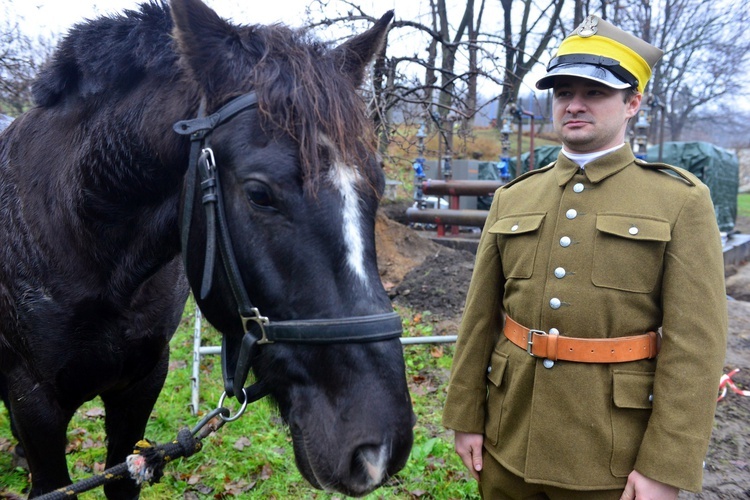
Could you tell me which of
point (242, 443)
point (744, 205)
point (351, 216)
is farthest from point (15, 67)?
point (744, 205)

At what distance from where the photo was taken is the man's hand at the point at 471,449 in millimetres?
2039

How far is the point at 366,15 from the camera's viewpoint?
6043mm

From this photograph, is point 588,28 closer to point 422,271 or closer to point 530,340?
point 530,340

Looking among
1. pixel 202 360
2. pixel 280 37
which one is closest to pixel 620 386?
pixel 280 37

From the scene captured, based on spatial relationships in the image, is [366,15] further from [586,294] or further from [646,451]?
[646,451]

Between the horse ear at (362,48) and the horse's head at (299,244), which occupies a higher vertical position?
the horse ear at (362,48)

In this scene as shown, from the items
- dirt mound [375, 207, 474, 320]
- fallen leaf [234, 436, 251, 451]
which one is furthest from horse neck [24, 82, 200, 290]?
dirt mound [375, 207, 474, 320]

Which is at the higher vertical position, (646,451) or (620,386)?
(620,386)

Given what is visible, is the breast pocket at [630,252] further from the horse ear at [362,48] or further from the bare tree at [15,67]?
the bare tree at [15,67]

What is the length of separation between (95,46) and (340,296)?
141cm

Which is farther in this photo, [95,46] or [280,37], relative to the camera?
[95,46]

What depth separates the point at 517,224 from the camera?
1.97 meters

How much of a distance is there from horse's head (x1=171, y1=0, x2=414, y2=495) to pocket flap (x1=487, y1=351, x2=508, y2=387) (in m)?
0.65

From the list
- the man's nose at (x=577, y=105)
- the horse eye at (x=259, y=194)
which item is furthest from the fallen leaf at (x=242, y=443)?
the man's nose at (x=577, y=105)
